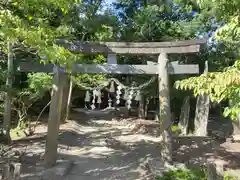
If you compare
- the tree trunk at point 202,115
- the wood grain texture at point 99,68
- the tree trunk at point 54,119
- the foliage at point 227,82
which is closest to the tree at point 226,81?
the foliage at point 227,82

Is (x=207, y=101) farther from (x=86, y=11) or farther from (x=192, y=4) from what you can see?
(x=86, y=11)

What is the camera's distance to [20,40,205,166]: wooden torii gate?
6.79m

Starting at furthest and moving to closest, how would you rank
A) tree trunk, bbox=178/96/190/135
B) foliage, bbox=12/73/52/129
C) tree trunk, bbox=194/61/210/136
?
tree trunk, bbox=178/96/190/135 → tree trunk, bbox=194/61/210/136 → foliage, bbox=12/73/52/129

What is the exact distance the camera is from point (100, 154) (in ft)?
29.2

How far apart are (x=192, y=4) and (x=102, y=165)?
27.3ft

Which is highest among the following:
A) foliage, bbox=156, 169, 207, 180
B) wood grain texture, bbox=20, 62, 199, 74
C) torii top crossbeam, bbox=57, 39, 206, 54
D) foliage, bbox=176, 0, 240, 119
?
torii top crossbeam, bbox=57, 39, 206, 54

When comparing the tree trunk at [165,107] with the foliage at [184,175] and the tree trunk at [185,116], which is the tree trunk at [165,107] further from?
the tree trunk at [185,116]

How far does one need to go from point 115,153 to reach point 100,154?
53 centimetres

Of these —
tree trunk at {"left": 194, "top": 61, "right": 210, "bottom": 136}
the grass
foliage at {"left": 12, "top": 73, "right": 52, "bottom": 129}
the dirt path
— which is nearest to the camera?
the grass

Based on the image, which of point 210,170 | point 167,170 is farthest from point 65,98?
point 210,170

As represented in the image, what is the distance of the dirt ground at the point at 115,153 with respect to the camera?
6723 millimetres

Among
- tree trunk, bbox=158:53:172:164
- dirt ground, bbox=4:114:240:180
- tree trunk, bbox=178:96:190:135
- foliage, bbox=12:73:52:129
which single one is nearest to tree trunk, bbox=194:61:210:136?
tree trunk, bbox=178:96:190:135

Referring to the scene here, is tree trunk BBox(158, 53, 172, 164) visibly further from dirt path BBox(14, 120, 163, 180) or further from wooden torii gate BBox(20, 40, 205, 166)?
dirt path BBox(14, 120, 163, 180)

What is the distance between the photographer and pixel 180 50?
693 centimetres
